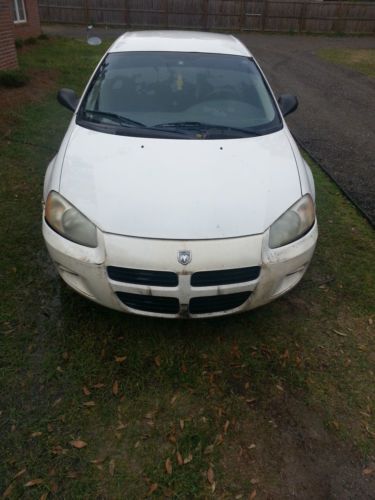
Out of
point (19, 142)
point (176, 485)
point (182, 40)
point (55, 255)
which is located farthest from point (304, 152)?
point (176, 485)

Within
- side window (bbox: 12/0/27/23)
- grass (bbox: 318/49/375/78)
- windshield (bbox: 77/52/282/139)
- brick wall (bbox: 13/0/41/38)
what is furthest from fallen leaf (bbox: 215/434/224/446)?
side window (bbox: 12/0/27/23)

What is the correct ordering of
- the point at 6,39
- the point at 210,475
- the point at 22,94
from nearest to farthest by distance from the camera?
the point at 210,475
the point at 22,94
the point at 6,39

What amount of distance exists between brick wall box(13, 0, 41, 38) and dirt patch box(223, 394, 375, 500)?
16.0 m

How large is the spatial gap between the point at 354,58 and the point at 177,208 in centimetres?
1596

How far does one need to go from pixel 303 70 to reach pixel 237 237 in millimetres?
12432

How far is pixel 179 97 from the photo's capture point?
3.40 meters

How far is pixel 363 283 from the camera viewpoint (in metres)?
3.44

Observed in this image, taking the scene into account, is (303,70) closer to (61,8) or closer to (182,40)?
(182,40)

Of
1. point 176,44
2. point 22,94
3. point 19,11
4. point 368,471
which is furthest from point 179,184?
point 19,11

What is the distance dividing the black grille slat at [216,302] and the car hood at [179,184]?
0.37 m

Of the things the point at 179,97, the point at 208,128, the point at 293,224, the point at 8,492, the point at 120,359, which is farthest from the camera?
the point at 179,97

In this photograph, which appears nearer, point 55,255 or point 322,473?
point 322,473

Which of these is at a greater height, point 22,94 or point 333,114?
point 22,94

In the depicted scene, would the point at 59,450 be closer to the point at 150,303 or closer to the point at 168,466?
the point at 168,466
